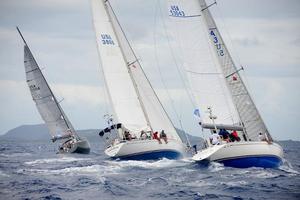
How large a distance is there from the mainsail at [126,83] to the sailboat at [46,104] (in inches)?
670

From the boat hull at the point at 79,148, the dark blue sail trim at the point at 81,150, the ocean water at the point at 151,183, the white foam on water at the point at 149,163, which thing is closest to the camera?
the ocean water at the point at 151,183

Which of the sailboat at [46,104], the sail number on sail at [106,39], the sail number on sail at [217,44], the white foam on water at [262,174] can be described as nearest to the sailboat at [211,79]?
the sail number on sail at [217,44]

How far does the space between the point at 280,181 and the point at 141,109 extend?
19.2 m

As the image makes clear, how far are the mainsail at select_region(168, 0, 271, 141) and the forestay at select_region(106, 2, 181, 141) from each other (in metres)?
10.4

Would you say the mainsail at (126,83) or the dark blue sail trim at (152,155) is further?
the mainsail at (126,83)

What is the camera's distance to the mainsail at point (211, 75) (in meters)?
32.4

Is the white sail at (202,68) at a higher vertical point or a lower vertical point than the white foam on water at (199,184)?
higher

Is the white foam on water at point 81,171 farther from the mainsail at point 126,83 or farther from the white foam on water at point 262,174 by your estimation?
the mainsail at point 126,83

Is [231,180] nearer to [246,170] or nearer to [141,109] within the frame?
[246,170]

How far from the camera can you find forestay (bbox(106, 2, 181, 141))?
4350cm

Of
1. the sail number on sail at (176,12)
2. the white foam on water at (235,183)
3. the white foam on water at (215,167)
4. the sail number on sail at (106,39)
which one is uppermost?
the sail number on sail at (106,39)

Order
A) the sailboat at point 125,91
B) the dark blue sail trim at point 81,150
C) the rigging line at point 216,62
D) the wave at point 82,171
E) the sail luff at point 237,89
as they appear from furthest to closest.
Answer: the dark blue sail trim at point 81,150 → the sailboat at point 125,91 → the rigging line at point 216,62 → the sail luff at point 237,89 → the wave at point 82,171

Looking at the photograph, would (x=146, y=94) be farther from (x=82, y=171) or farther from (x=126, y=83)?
(x=82, y=171)

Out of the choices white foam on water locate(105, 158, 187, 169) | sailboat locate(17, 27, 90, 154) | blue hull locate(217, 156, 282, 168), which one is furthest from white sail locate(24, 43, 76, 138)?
blue hull locate(217, 156, 282, 168)
